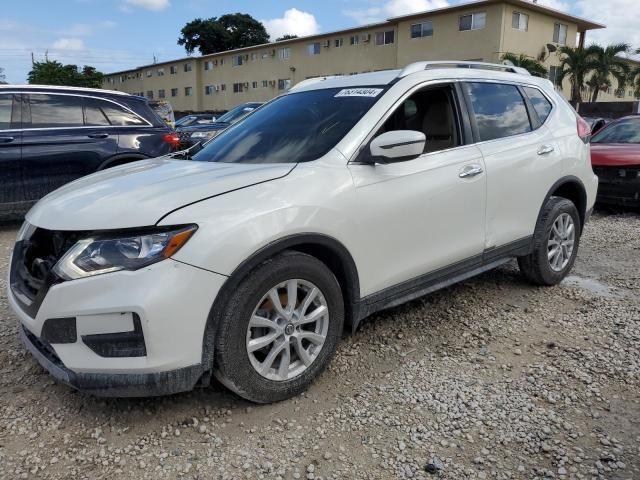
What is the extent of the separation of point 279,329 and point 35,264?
1.25m

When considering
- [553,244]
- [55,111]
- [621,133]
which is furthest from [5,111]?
[621,133]

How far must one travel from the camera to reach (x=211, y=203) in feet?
7.87

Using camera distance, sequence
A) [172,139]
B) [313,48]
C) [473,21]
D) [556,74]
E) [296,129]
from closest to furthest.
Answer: [296,129]
[172,139]
[473,21]
[556,74]
[313,48]

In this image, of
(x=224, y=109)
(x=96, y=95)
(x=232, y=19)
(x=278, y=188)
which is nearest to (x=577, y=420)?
(x=278, y=188)

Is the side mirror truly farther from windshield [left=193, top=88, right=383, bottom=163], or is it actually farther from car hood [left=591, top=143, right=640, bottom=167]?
car hood [left=591, top=143, right=640, bottom=167]

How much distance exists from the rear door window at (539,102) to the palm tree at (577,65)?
31.0 m

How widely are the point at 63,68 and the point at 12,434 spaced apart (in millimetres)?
60918

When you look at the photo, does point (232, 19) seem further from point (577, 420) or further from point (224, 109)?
point (577, 420)

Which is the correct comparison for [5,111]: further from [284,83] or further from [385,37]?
[284,83]

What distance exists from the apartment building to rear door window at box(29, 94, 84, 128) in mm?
27341

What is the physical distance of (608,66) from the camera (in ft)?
105

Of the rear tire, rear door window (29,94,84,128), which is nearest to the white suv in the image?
the rear tire

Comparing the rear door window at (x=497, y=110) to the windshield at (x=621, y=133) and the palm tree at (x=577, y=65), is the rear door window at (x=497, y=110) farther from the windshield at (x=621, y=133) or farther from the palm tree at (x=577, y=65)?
the palm tree at (x=577, y=65)

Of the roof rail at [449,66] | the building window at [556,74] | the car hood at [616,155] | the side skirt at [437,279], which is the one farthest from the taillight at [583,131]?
the building window at [556,74]
